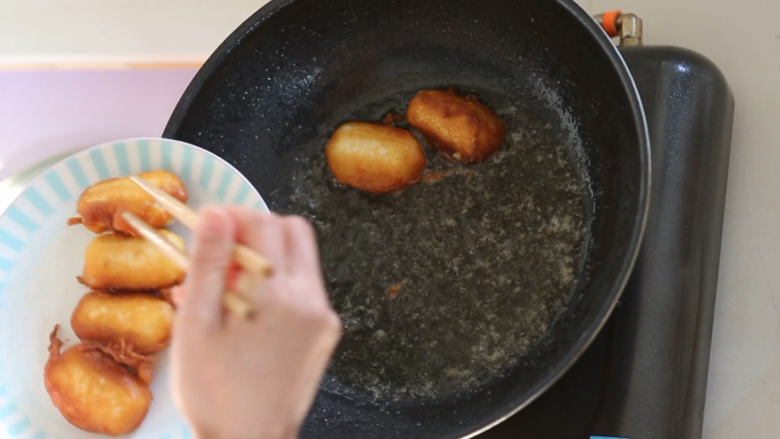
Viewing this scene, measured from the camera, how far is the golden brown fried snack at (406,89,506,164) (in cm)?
68

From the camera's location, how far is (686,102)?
598mm

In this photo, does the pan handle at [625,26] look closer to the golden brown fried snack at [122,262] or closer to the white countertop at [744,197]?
the white countertop at [744,197]

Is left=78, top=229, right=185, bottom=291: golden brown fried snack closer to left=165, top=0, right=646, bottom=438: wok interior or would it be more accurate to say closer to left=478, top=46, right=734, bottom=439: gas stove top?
left=165, top=0, right=646, bottom=438: wok interior

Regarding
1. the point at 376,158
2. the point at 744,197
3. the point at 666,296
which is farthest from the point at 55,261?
the point at 744,197

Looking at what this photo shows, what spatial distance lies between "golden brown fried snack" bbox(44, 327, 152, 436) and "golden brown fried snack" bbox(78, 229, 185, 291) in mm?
67

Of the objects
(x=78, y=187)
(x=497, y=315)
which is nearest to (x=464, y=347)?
(x=497, y=315)

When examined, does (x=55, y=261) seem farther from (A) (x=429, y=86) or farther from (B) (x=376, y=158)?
(A) (x=429, y=86)

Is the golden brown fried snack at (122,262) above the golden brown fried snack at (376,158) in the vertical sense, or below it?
below

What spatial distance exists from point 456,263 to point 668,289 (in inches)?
8.6

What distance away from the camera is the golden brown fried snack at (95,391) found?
1.92 feet

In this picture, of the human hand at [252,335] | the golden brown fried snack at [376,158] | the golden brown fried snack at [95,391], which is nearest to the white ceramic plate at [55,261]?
the golden brown fried snack at [95,391]

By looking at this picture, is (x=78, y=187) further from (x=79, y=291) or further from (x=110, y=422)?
(x=110, y=422)

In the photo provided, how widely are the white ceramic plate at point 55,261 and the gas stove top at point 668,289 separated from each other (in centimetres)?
37

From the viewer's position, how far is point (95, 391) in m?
0.59
